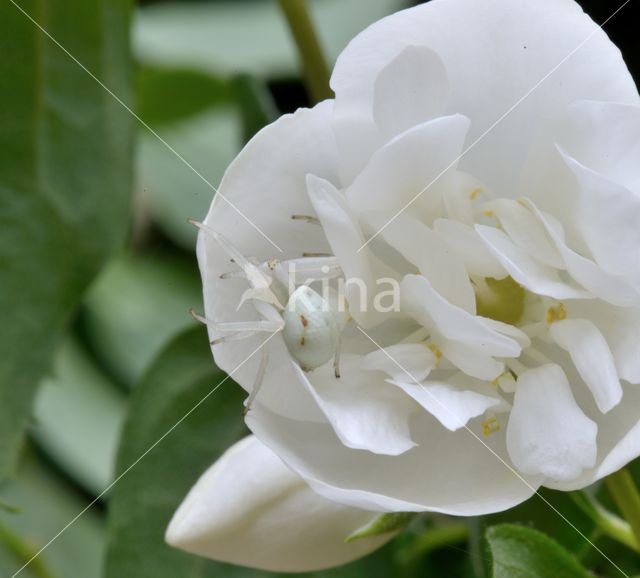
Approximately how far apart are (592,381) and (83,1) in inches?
12.1

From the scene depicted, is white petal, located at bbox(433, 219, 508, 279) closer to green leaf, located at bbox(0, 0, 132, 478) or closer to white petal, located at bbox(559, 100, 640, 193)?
white petal, located at bbox(559, 100, 640, 193)

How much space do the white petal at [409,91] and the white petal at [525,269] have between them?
3 centimetres

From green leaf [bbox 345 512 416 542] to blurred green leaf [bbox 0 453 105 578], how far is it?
32 cm

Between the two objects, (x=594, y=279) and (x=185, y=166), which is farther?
(x=185, y=166)

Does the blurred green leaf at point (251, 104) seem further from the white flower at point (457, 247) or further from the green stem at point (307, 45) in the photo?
the white flower at point (457, 247)

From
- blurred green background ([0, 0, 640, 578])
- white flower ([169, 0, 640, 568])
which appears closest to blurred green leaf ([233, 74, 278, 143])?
blurred green background ([0, 0, 640, 578])

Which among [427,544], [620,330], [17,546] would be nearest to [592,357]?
[620,330]

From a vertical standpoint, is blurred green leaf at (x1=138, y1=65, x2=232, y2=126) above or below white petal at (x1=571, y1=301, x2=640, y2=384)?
below

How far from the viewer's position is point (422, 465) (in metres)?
0.30

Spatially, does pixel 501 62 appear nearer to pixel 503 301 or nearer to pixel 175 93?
pixel 503 301

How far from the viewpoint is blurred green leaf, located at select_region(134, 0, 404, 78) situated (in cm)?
75

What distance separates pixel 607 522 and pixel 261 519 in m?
0.12

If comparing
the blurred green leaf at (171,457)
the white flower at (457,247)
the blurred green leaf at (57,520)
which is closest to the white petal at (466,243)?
the white flower at (457,247)

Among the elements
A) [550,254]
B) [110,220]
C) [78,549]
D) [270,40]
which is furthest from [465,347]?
[270,40]
